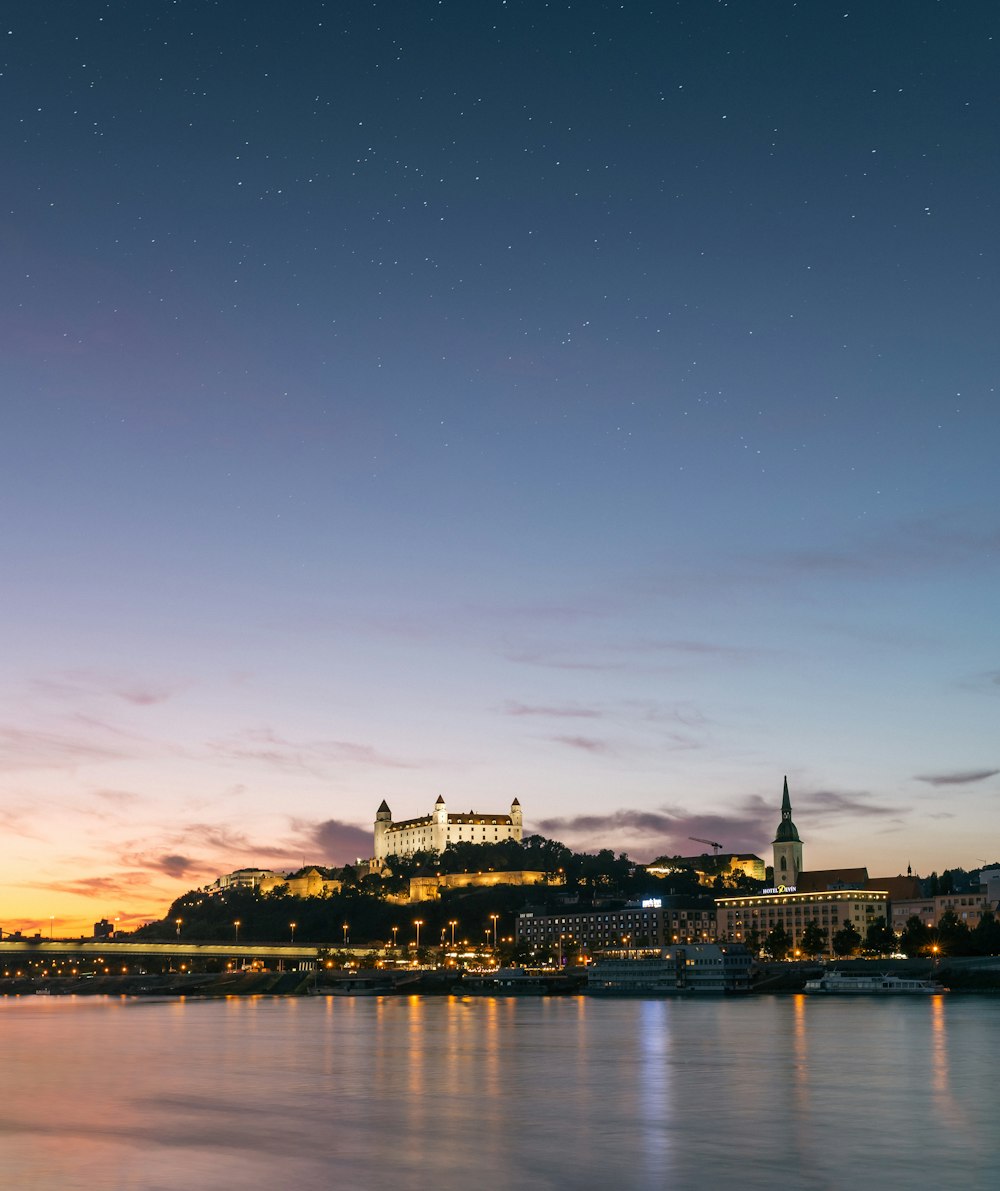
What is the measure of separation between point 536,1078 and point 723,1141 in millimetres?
21662

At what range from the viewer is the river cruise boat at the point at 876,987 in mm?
159500

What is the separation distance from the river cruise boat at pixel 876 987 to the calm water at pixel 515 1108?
6181 cm

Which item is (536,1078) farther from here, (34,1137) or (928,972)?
(928,972)

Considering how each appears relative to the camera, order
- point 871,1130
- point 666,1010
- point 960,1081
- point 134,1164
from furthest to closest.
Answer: point 666,1010 → point 960,1081 → point 871,1130 → point 134,1164

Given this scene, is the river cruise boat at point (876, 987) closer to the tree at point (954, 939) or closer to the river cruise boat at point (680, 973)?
the river cruise boat at point (680, 973)

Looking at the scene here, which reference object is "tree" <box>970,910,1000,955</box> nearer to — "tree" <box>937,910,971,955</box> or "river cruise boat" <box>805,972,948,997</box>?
"tree" <box>937,910,971,955</box>

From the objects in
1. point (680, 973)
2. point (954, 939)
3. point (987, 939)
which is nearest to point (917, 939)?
point (954, 939)

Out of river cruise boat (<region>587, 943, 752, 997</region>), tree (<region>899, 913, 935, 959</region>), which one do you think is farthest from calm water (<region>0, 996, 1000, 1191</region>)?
tree (<region>899, 913, 935, 959</region>)

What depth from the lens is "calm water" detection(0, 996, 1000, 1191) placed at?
3925 centimetres

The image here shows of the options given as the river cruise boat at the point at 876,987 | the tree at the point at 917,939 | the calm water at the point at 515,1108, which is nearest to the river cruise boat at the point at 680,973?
the river cruise boat at the point at 876,987

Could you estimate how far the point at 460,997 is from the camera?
190125mm

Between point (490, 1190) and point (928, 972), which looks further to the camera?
point (928, 972)

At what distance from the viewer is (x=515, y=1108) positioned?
53.0 m

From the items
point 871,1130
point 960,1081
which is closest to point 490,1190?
point 871,1130
